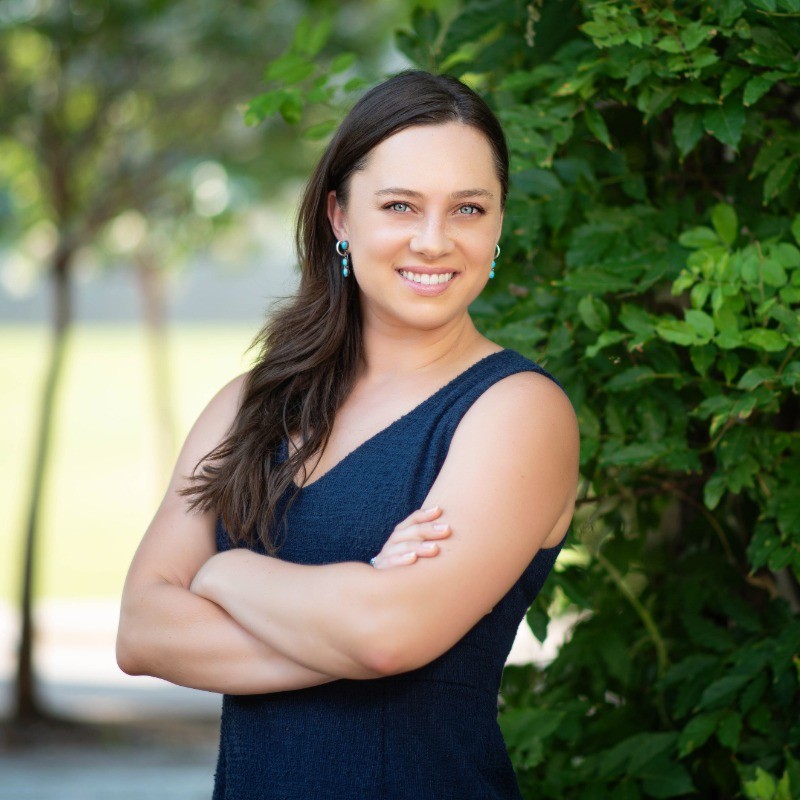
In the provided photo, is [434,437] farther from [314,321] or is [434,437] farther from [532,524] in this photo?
[314,321]

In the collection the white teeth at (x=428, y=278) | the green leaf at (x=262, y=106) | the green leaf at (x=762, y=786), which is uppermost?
the green leaf at (x=262, y=106)

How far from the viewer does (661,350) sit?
260cm

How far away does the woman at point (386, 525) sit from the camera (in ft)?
6.25

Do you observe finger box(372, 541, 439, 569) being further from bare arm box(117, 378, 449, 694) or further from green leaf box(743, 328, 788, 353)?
green leaf box(743, 328, 788, 353)

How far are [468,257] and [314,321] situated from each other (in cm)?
40

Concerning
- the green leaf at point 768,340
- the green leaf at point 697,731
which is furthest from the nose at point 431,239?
the green leaf at point 697,731

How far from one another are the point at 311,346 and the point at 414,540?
0.56 m

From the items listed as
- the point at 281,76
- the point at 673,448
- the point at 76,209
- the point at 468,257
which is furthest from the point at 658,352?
the point at 76,209

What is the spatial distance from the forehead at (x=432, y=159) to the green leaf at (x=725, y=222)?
64 centimetres

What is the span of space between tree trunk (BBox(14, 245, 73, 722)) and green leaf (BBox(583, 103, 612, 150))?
6.16 m

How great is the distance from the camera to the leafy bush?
243 centimetres

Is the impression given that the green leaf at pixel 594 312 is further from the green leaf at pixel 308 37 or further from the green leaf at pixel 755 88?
the green leaf at pixel 308 37

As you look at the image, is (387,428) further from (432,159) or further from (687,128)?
(687,128)

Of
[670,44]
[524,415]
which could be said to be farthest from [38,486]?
[524,415]
